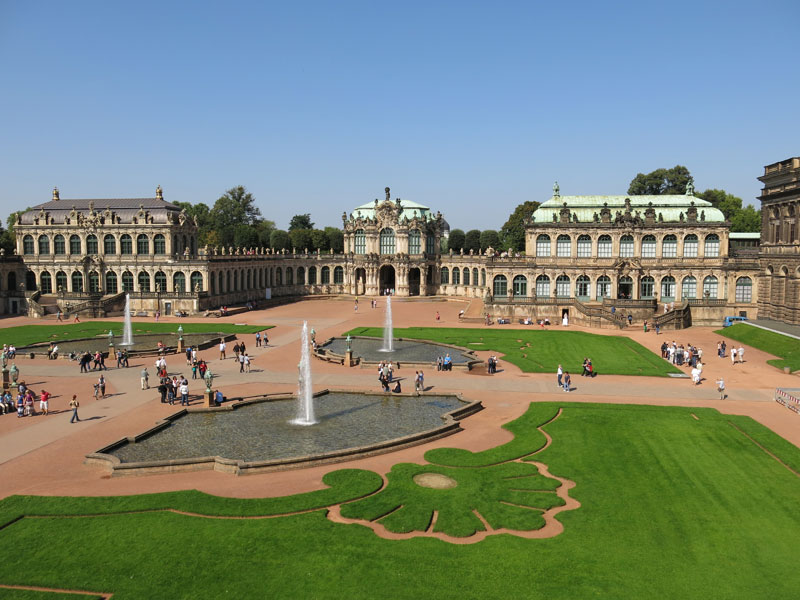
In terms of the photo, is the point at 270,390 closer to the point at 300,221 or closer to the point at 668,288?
the point at 668,288

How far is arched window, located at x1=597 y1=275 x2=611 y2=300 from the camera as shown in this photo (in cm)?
9274

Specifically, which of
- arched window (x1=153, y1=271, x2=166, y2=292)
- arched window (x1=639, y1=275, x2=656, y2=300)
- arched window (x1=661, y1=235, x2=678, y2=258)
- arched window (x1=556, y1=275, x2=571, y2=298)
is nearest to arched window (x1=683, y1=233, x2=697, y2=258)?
arched window (x1=661, y1=235, x2=678, y2=258)

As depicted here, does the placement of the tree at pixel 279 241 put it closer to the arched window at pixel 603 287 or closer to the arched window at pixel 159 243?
the arched window at pixel 159 243

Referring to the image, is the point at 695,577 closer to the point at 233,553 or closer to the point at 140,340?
the point at 233,553

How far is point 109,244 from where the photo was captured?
101 m

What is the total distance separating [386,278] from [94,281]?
2088 inches

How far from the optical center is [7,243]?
118812 millimetres

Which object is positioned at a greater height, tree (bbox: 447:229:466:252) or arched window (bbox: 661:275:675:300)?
tree (bbox: 447:229:466:252)

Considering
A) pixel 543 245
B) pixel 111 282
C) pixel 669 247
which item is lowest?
pixel 111 282

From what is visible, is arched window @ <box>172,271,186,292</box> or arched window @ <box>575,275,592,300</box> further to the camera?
arched window @ <box>172,271,186,292</box>

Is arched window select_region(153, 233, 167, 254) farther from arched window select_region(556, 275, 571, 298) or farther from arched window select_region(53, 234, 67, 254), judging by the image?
arched window select_region(556, 275, 571, 298)

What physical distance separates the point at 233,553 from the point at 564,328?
63.8 metres

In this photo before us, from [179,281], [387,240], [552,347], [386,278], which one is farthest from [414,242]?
[552,347]

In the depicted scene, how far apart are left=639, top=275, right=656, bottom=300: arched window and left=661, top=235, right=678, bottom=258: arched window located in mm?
3986
